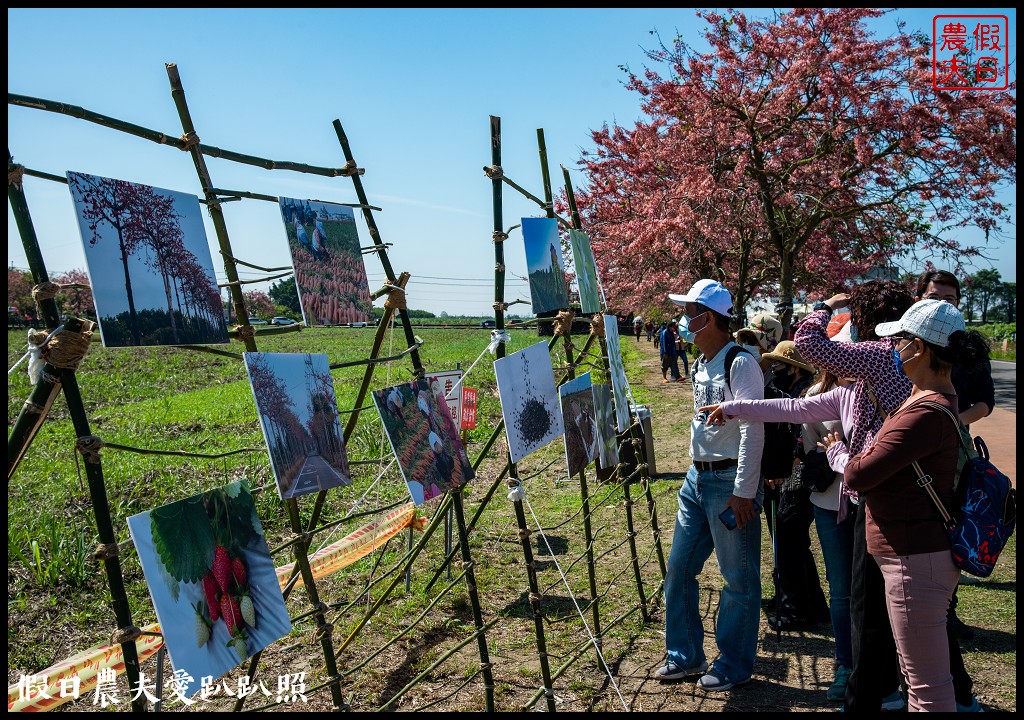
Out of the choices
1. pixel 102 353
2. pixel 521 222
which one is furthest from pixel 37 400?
pixel 102 353

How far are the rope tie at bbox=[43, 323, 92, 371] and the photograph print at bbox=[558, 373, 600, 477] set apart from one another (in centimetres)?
205

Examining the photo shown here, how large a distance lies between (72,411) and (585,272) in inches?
102

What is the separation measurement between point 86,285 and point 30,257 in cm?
20

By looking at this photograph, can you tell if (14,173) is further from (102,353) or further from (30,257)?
(102,353)

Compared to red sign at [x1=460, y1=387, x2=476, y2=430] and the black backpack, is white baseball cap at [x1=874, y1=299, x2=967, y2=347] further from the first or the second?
red sign at [x1=460, y1=387, x2=476, y2=430]

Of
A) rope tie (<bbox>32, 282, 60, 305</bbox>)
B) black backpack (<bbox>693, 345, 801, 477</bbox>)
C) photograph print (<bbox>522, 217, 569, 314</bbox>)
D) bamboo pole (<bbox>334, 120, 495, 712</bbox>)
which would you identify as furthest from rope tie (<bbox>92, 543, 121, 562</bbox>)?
black backpack (<bbox>693, 345, 801, 477</bbox>)

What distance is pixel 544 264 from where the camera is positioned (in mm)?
3547

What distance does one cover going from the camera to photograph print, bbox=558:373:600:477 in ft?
11.6

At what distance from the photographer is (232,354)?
2182 mm

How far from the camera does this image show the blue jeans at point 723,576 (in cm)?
335

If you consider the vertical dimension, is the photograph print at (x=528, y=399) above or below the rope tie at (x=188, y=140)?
below

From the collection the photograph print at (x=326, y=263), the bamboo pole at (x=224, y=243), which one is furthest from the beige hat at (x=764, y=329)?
the bamboo pole at (x=224, y=243)

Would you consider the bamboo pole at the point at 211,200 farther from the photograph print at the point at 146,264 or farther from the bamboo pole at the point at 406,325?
the bamboo pole at the point at 406,325

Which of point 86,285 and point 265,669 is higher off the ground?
point 86,285
